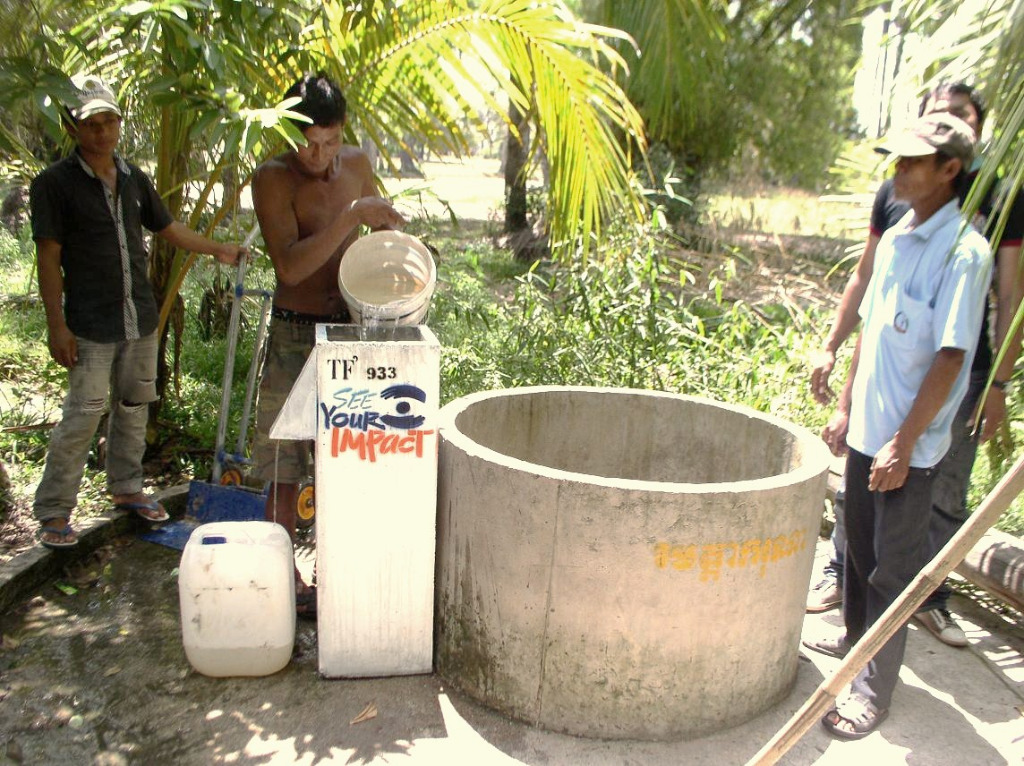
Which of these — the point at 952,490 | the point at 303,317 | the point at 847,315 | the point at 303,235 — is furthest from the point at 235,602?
the point at 952,490

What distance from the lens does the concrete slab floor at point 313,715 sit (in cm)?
287

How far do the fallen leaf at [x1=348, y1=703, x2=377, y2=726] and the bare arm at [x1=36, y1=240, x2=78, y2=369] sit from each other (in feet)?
6.15

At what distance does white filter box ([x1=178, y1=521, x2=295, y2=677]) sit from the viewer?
312 cm

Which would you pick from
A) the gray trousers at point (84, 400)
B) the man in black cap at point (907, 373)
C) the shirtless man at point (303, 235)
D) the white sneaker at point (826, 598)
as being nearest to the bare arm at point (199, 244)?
the shirtless man at point (303, 235)

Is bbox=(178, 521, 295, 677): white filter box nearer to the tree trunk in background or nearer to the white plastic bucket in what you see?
the white plastic bucket

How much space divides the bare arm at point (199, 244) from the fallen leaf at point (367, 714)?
78.3 inches

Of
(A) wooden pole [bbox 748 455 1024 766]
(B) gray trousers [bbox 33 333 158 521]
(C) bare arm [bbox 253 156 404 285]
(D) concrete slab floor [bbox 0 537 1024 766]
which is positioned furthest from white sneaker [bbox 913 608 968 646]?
(B) gray trousers [bbox 33 333 158 521]

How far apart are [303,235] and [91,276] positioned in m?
0.91

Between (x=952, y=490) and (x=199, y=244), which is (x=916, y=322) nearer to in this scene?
(x=952, y=490)

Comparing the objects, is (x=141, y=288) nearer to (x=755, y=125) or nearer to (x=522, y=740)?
(x=522, y=740)

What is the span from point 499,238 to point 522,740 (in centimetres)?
1091

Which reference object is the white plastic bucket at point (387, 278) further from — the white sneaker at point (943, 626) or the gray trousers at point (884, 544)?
the white sneaker at point (943, 626)

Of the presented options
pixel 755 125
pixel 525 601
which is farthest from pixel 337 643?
pixel 755 125

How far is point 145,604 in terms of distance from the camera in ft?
12.2
